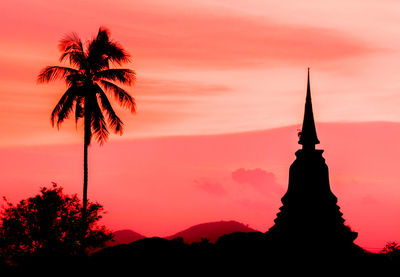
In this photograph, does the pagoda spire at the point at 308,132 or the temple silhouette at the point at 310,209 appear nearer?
the temple silhouette at the point at 310,209

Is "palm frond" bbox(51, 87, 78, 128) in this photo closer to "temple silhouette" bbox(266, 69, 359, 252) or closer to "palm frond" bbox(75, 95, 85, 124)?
"palm frond" bbox(75, 95, 85, 124)

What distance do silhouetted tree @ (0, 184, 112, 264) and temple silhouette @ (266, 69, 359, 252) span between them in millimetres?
16507

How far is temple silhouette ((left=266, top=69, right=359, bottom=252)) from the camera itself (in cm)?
4450

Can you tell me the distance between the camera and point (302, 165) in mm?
45469

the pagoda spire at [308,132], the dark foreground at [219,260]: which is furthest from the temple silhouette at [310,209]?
the dark foreground at [219,260]

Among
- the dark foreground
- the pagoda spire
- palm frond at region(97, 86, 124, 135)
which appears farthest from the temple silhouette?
palm frond at region(97, 86, 124, 135)

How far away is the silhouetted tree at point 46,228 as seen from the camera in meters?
56.1

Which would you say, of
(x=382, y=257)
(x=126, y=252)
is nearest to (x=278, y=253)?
(x=382, y=257)

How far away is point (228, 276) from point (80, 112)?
52.0 ft

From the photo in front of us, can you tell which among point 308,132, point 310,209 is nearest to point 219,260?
point 310,209

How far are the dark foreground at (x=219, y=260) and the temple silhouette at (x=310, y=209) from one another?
366 millimetres

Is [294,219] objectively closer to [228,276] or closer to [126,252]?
[228,276]

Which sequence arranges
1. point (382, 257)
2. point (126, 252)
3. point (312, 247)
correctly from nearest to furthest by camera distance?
point (312, 247), point (382, 257), point (126, 252)

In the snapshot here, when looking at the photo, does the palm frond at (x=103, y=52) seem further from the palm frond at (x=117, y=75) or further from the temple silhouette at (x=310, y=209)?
the temple silhouette at (x=310, y=209)
